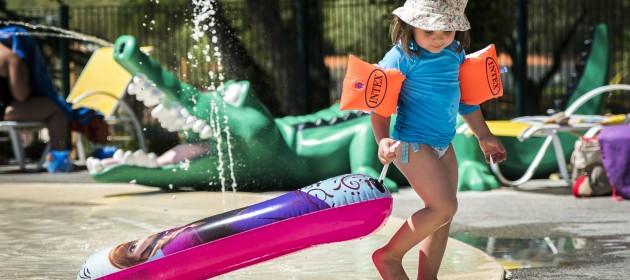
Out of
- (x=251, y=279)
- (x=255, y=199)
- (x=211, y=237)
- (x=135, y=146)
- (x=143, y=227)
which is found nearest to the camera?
(x=211, y=237)

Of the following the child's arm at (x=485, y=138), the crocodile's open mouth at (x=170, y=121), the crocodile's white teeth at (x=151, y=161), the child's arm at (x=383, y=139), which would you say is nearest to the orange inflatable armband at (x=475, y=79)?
the child's arm at (x=485, y=138)

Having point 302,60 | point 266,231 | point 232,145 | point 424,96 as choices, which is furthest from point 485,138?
point 302,60

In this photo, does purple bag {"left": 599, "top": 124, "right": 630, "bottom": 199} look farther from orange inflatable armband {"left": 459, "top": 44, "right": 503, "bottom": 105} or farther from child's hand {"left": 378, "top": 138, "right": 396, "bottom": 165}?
child's hand {"left": 378, "top": 138, "right": 396, "bottom": 165}

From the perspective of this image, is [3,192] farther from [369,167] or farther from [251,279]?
[251,279]

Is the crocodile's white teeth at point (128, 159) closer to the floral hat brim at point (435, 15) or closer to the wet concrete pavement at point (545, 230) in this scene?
the wet concrete pavement at point (545, 230)

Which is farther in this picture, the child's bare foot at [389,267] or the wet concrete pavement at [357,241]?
the wet concrete pavement at [357,241]

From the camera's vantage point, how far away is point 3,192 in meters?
10.1

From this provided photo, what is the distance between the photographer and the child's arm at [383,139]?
14.5ft

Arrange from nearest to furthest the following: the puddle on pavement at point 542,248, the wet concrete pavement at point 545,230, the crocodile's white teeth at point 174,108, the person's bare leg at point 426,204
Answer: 1. the person's bare leg at point 426,204
2. the wet concrete pavement at point 545,230
3. the puddle on pavement at point 542,248
4. the crocodile's white teeth at point 174,108

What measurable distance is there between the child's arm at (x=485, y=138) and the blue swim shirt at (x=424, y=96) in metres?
0.21

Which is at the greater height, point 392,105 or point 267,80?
point 392,105

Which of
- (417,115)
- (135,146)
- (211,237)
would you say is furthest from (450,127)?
(135,146)

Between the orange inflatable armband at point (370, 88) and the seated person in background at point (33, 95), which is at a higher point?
the orange inflatable armband at point (370, 88)

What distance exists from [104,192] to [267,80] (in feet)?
22.8
